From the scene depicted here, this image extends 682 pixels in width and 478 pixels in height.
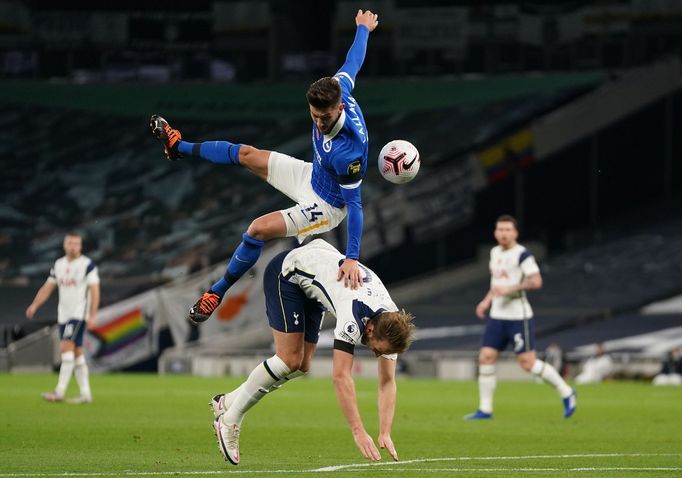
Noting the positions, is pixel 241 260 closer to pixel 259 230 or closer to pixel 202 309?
pixel 259 230

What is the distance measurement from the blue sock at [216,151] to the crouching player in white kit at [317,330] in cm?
135

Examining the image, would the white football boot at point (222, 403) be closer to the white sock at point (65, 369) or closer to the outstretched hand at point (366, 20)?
the outstretched hand at point (366, 20)

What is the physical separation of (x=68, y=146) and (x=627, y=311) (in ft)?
61.1

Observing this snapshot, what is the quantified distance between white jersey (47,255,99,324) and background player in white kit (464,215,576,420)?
5.44 meters

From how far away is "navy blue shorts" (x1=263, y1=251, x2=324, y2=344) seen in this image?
955 centimetres

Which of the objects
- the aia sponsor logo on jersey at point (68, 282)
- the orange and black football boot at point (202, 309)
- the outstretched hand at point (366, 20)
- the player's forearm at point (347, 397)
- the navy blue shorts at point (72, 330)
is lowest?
the navy blue shorts at point (72, 330)

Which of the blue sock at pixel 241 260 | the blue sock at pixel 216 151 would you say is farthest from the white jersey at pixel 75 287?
the blue sock at pixel 241 260

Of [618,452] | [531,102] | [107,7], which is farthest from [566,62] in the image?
[618,452]

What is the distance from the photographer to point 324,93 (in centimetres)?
969

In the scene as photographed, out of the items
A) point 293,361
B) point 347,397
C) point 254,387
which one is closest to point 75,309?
point 254,387

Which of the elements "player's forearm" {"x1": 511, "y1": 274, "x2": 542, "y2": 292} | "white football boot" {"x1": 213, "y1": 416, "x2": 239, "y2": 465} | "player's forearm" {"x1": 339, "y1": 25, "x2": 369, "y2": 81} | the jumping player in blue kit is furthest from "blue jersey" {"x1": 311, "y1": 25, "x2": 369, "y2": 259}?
"player's forearm" {"x1": 511, "y1": 274, "x2": 542, "y2": 292}

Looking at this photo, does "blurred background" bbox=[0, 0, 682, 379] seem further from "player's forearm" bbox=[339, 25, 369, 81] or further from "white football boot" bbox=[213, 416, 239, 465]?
"white football boot" bbox=[213, 416, 239, 465]

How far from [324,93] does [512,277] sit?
7432mm

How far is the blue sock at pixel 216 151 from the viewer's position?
10.7 meters
